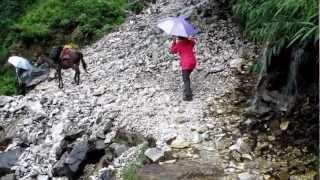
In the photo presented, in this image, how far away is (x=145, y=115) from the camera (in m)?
10.2

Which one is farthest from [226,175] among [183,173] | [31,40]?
[31,40]

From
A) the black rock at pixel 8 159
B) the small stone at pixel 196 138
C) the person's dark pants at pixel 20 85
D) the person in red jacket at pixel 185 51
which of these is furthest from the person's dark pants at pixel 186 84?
the person's dark pants at pixel 20 85

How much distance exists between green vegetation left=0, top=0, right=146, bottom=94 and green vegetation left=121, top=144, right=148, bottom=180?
6.86 m

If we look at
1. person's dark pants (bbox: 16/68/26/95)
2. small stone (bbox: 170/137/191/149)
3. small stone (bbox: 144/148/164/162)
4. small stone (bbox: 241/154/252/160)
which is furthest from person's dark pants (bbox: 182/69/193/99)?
person's dark pants (bbox: 16/68/26/95)

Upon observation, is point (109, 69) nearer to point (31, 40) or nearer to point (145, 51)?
point (145, 51)

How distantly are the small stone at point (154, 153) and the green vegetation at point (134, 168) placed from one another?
8 cm

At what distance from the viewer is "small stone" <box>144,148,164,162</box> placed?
28.6 ft

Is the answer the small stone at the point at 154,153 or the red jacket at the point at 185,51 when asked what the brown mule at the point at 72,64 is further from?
the small stone at the point at 154,153

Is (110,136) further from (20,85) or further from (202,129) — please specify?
(20,85)

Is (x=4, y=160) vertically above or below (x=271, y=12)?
below

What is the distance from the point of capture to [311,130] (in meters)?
8.55

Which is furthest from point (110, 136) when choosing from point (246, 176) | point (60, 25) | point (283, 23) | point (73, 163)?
point (60, 25)

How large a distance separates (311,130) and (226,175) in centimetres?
151

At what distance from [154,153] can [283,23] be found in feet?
9.03
